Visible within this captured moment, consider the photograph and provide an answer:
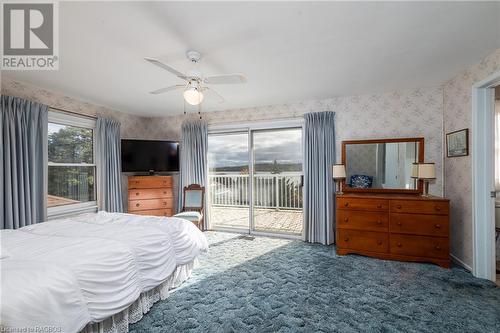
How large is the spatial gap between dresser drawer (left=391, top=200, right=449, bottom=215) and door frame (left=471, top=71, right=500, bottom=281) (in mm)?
308

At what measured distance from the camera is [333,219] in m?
3.82

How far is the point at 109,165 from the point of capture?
4195mm

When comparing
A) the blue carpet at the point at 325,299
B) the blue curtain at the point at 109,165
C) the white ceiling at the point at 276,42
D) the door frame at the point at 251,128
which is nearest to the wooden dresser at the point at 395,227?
the blue carpet at the point at 325,299

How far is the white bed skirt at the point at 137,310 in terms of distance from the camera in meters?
1.65

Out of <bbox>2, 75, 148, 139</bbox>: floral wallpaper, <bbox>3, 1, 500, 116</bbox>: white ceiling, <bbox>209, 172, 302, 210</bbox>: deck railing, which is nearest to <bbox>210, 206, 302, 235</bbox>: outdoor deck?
<bbox>209, 172, 302, 210</bbox>: deck railing

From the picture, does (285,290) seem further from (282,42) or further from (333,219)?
(282,42)

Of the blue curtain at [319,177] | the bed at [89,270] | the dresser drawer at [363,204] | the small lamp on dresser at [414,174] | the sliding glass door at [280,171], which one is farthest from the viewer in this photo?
the sliding glass door at [280,171]

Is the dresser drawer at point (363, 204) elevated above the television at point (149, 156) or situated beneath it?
situated beneath

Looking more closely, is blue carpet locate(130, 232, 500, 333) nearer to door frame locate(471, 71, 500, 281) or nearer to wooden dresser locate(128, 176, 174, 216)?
door frame locate(471, 71, 500, 281)

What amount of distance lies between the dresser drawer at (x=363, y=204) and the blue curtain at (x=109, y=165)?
393 centimetres

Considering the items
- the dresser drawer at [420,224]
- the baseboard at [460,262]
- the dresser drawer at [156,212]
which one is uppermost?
the dresser drawer at [420,224]

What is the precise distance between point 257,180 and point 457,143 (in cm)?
343

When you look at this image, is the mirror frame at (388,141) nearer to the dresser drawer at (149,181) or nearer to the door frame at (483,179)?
the door frame at (483,179)

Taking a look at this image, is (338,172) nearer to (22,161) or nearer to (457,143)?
(457,143)
